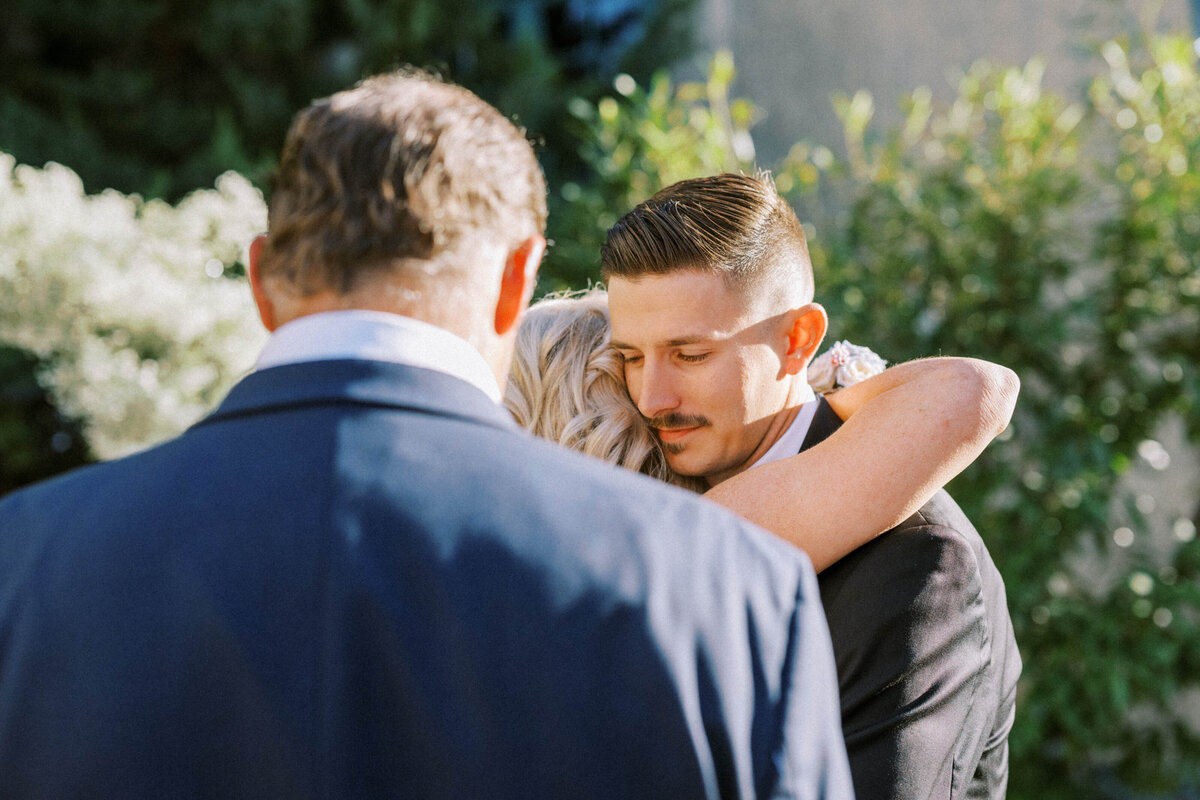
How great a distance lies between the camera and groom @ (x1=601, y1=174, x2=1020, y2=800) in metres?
1.83

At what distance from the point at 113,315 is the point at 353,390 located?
3.02m

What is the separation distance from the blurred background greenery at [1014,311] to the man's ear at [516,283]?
2.78 m

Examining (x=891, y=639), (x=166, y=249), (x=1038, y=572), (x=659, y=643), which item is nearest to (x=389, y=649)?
(x=659, y=643)

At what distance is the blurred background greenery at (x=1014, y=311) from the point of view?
149 inches

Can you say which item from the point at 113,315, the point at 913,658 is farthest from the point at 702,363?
the point at 113,315

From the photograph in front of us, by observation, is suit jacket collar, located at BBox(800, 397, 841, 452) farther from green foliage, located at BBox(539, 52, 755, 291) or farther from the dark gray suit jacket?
green foliage, located at BBox(539, 52, 755, 291)

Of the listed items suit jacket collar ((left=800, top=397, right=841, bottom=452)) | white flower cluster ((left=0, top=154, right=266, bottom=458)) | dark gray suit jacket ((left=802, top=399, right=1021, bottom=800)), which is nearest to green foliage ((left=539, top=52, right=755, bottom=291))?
white flower cluster ((left=0, top=154, right=266, bottom=458))

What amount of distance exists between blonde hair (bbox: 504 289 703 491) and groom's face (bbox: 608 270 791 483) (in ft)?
0.26

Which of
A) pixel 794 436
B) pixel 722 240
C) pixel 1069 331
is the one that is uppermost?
pixel 722 240

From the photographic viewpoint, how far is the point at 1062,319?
4.30 m

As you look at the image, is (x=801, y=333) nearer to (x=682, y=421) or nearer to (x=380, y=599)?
(x=682, y=421)

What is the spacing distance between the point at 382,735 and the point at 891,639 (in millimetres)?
1077

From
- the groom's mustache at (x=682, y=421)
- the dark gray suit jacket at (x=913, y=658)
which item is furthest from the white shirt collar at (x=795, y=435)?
the dark gray suit jacket at (x=913, y=658)

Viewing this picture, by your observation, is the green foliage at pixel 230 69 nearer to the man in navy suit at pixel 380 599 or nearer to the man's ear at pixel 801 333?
the man's ear at pixel 801 333
